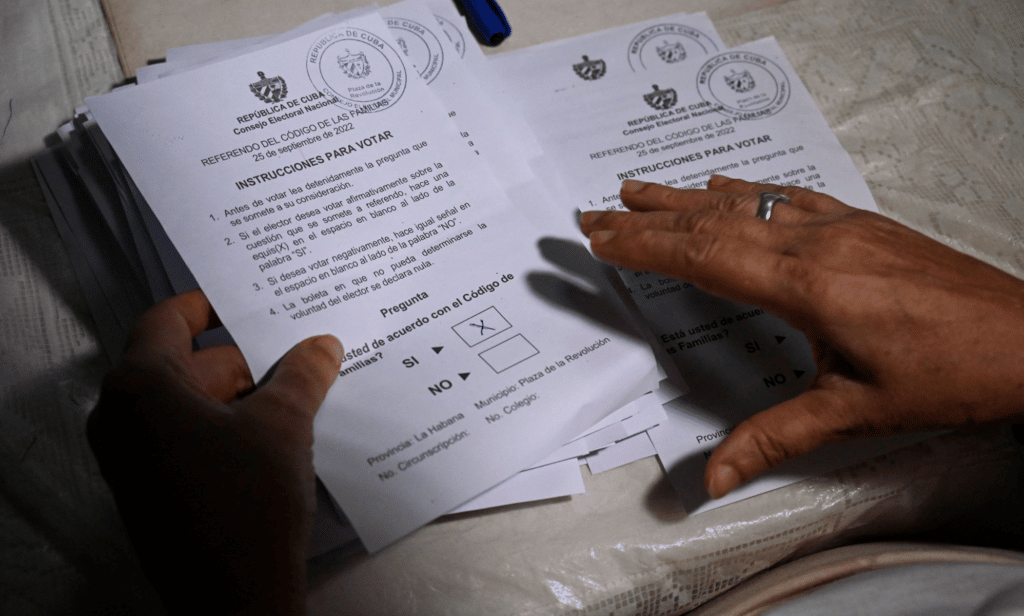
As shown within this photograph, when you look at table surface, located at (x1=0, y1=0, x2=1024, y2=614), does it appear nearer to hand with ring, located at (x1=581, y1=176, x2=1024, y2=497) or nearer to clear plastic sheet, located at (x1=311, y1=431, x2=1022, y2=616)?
clear plastic sheet, located at (x1=311, y1=431, x2=1022, y2=616)

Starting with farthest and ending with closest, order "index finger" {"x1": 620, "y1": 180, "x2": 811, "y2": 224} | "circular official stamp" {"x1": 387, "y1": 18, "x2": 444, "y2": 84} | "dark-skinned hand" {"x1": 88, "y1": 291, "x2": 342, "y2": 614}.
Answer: "circular official stamp" {"x1": 387, "y1": 18, "x2": 444, "y2": 84} → "index finger" {"x1": 620, "y1": 180, "x2": 811, "y2": 224} → "dark-skinned hand" {"x1": 88, "y1": 291, "x2": 342, "y2": 614}

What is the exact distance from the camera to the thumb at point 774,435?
1.43ft

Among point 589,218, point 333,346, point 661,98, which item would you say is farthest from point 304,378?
point 661,98

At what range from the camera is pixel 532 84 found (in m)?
0.65

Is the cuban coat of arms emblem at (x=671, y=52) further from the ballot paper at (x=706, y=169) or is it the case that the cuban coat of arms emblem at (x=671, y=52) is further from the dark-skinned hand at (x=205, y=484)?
the dark-skinned hand at (x=205, y=484)

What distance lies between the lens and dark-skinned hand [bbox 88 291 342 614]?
1.29ft

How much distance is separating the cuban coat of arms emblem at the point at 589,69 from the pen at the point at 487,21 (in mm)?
87

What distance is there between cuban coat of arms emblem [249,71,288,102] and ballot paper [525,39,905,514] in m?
0.24

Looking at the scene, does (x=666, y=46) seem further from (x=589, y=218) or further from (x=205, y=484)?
(x=205, y=484)

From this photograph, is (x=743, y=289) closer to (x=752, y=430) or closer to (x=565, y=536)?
(x=752, y=430)

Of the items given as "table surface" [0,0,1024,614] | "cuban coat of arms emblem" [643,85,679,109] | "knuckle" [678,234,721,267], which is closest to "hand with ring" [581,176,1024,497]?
"knuckle" [678,234,721,267]

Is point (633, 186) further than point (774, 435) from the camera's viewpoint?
Yes

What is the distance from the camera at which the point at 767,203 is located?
507mm

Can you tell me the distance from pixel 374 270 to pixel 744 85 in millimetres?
456
